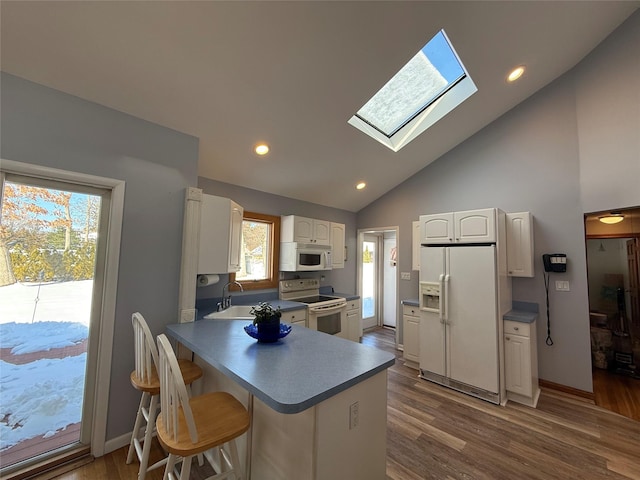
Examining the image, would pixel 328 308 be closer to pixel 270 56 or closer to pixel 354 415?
pixel 354 415

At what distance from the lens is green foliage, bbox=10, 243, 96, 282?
67.6 inches

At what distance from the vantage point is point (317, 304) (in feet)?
11.5

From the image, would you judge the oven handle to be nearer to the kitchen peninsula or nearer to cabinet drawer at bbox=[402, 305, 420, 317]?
→ cabinet drawer at bbox=[402, 305, 420, 317]

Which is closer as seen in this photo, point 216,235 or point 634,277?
point 216,235

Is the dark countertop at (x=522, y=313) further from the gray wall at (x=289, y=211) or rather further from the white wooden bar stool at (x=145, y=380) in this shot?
the white wooden bar stool at (x=145, y=380)

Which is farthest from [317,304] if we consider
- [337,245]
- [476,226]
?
[476,226]

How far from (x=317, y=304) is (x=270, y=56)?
9.11ft

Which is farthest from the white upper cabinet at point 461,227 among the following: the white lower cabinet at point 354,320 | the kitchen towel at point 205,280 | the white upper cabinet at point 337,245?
the kitchen towel at point 205,280

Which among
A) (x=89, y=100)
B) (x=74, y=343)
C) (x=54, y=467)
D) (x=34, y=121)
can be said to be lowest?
(x=54, y=467)

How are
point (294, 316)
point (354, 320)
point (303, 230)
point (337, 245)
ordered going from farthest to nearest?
1. point (337, 245)
2. point (354, 320)
3. point (303, 230)
4. point (294, 316)

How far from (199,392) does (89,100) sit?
94.0 inches

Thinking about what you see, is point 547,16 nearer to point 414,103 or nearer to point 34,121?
point 414,103

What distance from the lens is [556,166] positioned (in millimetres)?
3105

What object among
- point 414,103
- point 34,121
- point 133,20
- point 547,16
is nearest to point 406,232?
point 414,103
